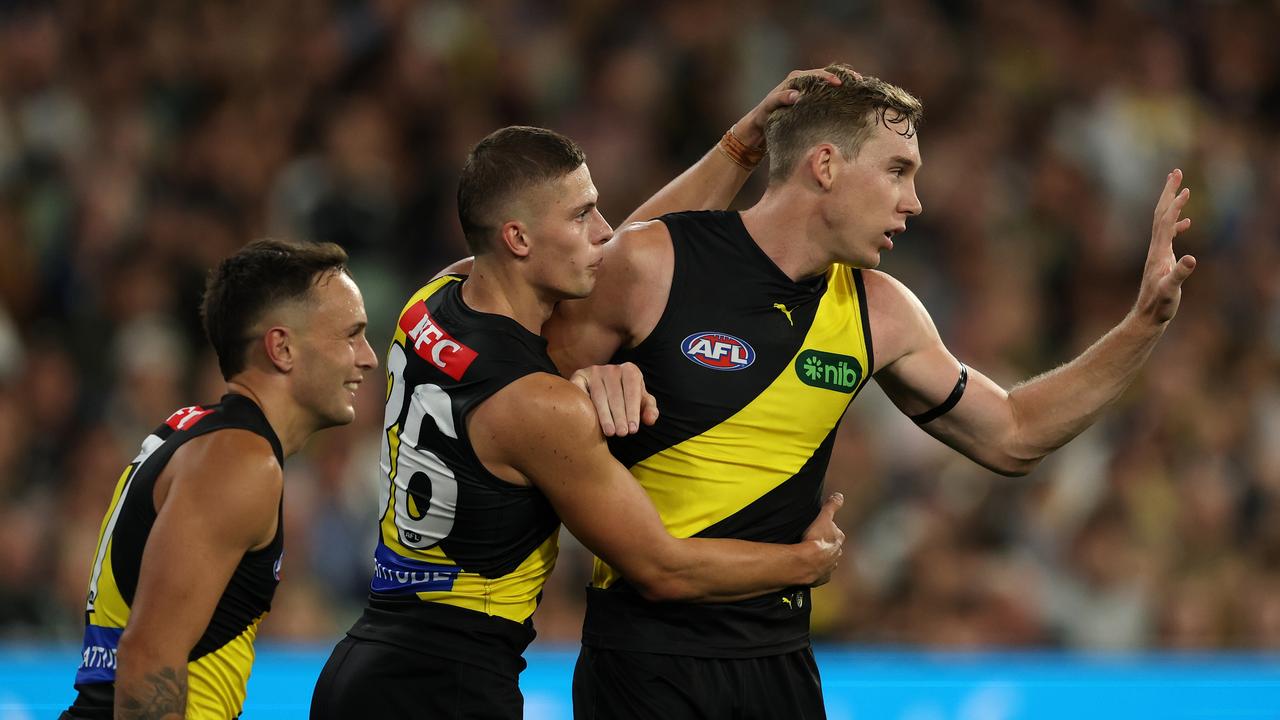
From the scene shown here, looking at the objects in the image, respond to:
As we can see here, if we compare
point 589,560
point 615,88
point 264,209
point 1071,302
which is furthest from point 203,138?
point 1071,302

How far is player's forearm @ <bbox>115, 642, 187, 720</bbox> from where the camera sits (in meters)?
3.74

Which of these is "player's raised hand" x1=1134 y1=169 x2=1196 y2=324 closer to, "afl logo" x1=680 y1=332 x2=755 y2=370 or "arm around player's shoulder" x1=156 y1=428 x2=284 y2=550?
"afl logo" x1=680 y1=332 x2=755 y2=370

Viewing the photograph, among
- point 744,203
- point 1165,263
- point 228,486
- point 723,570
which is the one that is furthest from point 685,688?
point 744,203

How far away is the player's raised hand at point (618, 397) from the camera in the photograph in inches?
155

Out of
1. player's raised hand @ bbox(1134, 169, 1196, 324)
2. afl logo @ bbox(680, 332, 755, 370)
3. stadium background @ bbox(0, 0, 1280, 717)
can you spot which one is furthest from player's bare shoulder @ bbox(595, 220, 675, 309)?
stadium background @ bbox(0, 0, 1280, 717)

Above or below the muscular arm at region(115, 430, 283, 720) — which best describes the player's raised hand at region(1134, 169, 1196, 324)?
above

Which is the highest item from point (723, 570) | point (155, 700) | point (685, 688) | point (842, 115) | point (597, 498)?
point (842, 115)

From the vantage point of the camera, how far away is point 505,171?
4.09 metres

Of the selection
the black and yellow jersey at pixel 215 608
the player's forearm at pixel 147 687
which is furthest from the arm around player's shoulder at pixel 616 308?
the player's forearm at pixel 147 687

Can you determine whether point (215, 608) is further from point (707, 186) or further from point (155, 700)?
point (707, 186)

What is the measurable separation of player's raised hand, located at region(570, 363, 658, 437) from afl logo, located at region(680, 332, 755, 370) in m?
0.22

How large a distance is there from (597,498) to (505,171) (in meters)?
0.88

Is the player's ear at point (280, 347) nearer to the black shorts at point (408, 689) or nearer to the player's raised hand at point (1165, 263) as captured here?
the black shorts at point (408, 689)

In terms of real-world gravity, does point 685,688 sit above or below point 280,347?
below
